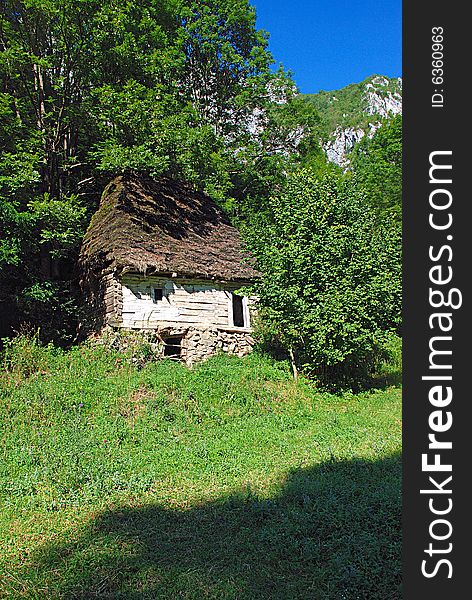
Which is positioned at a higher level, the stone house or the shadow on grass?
the stone house

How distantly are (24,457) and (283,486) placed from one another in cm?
421

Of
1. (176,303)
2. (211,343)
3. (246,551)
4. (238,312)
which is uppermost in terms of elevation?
(176,303)

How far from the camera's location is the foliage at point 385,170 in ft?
93.9

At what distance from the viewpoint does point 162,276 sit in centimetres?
1658

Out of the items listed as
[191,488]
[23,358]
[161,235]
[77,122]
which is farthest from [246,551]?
[77,122]

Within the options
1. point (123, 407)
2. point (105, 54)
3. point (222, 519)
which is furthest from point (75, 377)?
point (105, 54)

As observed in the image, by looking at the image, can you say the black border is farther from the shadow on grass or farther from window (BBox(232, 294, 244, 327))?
window (BBox(232, 294, 244, 327))

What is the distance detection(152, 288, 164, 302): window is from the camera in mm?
16500

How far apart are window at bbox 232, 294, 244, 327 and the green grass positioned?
5342 mm

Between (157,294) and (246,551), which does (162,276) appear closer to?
(157,294)

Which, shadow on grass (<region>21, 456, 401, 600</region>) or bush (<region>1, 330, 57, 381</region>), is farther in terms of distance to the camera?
bush (<region>1, 330, 57, 381</region>)

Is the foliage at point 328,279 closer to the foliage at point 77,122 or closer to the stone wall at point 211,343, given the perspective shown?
the stone wall at point 211,343

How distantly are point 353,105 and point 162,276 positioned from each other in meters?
104

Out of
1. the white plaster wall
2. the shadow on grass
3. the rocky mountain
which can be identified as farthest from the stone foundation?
the rocky mountain
